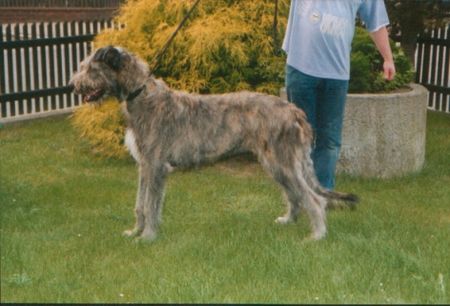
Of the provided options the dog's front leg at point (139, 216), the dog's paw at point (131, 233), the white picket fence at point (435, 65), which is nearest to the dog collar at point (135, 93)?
the dog's front leg at point (139, 216)

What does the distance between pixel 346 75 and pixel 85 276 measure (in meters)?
2.83

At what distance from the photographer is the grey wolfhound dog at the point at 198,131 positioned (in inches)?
249

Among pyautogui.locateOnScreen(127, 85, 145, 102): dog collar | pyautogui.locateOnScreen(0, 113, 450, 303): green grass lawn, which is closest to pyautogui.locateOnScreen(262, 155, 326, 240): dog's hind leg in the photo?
pyautogui.locateOnScreen(0, 113, 450, 303): green grass lawn

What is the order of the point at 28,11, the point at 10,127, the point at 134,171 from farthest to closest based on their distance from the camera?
the point at 28,11 → the point at 10,127 → the point at 134,171

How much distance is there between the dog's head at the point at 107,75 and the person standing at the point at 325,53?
4.52 ft

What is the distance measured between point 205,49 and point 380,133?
2.34 m

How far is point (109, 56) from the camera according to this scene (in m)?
6.21

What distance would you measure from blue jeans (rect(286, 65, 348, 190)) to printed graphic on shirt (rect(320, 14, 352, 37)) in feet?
1.38

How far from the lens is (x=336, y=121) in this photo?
276 inches

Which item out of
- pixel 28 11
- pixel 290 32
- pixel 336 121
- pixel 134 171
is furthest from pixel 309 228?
pixel 28 11

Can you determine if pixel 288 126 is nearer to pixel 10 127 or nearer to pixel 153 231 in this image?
pixel 153 231

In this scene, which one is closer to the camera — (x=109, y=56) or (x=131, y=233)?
(x=109, y=56)

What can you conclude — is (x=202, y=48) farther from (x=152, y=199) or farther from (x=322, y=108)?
(x=152, y=199)

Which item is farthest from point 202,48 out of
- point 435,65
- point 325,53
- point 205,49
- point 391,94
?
point 435,65
